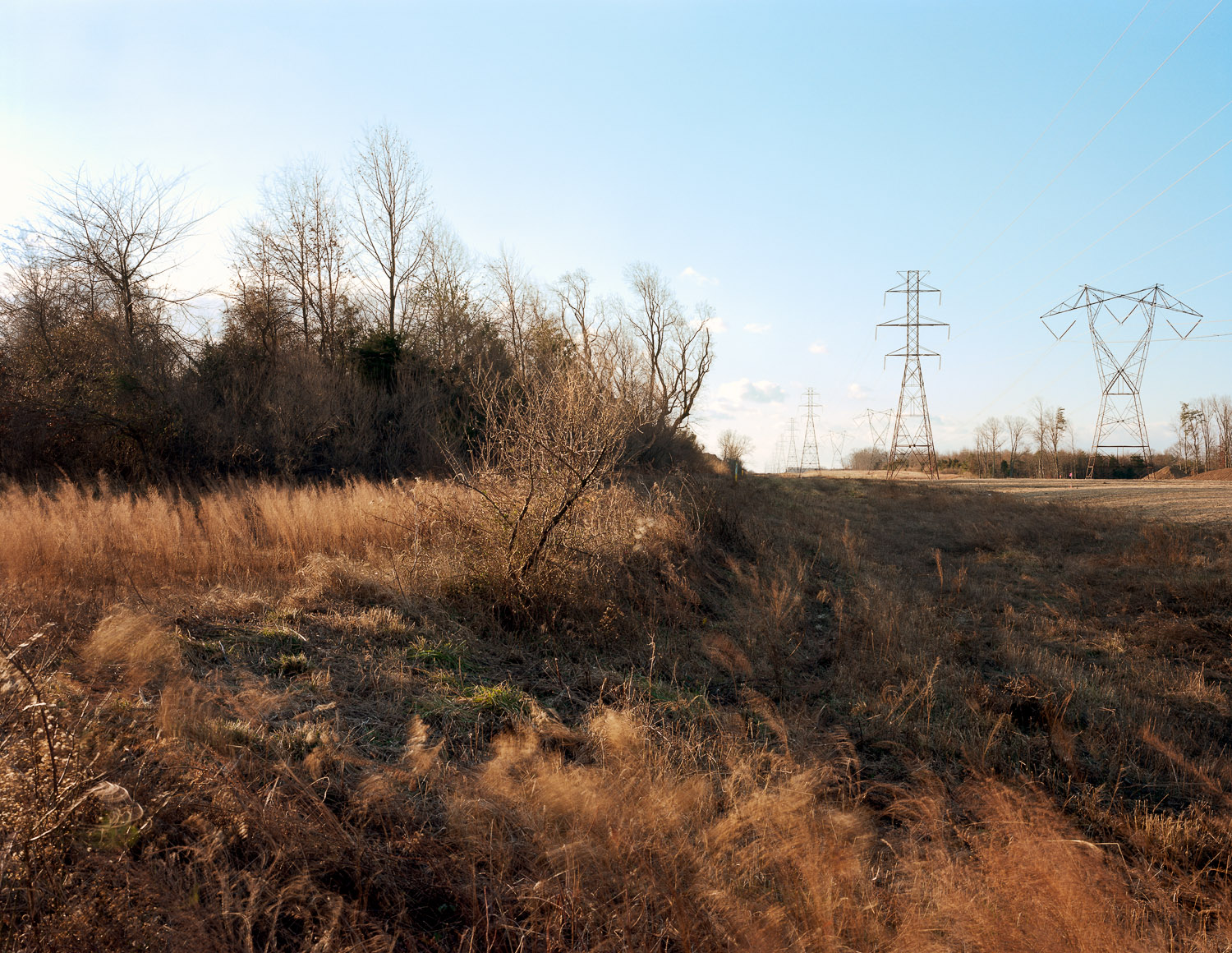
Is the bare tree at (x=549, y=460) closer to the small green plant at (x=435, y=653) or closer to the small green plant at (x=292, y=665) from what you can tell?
the small green plant at (x=435, y=653)

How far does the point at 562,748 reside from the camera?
4324 millimetres

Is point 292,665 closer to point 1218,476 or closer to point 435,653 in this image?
point 435,653

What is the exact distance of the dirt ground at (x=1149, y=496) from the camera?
51.8 ft

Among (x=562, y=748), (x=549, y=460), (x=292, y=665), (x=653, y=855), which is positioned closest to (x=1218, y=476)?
(x=549, y=460)

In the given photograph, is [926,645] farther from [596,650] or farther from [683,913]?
[683,913]

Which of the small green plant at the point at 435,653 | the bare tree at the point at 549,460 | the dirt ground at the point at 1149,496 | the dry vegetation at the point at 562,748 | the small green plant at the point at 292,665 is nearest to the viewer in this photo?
the dry vegetation at the point at 562,748

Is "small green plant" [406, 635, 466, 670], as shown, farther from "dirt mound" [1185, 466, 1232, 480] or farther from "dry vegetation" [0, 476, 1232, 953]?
"dirt mound" [1185, 466, 1232, 480]

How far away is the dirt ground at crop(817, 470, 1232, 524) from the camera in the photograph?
51.8 ft

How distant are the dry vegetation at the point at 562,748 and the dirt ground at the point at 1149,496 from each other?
873 cm

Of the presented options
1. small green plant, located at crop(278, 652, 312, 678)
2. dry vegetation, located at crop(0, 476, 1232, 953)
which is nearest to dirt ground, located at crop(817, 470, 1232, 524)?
dry vegetation, located at crop(0, 476, 1232, 953)

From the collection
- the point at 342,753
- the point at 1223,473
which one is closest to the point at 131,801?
the point at 342,753

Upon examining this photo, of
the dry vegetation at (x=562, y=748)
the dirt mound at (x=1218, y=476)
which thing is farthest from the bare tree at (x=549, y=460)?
the dirt mound at (x=1218, y=476)

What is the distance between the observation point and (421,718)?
4.46 metres

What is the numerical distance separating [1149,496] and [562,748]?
2377 cm
